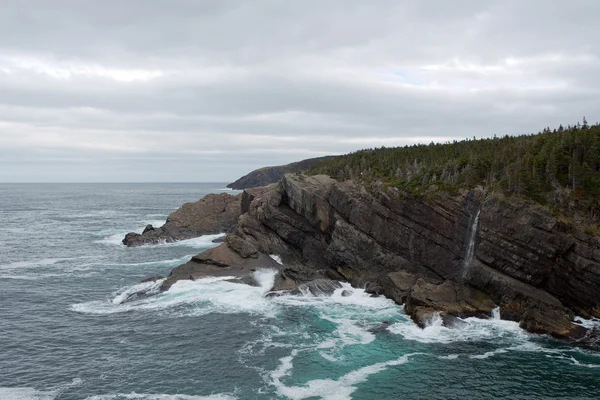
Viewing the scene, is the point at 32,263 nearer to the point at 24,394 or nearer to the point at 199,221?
the point at 199,221

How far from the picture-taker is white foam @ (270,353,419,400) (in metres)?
37.1

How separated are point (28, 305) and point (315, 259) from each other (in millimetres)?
40869

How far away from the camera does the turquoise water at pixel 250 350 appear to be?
125 ft

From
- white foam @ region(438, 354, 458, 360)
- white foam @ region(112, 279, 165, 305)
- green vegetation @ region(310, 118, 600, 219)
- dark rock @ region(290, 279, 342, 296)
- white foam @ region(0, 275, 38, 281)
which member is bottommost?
white foam @ region(438, 354, 458, 360)

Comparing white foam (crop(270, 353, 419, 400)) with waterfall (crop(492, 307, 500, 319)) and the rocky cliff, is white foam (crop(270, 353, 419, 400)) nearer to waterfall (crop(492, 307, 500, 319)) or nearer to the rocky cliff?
the rocky cliff

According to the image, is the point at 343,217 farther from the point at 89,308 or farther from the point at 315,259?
the point at 89,308

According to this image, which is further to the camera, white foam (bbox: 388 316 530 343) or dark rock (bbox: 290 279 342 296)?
dark rock (bbox: 290 279 342 296)

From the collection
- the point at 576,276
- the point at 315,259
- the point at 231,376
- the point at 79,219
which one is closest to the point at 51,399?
the point at 231,376

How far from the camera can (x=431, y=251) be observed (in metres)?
64.8

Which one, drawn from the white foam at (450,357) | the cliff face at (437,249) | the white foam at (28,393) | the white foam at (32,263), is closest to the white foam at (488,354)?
the white foam at (450,357)

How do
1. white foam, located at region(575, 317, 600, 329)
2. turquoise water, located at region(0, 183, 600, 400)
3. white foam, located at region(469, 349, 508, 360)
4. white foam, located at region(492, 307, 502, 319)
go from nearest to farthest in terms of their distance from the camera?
turquoise water, located at region(0, 183, 600, 400), white foam, located at region(469, 349, 508, 360), white foam, located at region(575, 317, 600, 329), white foam, located at region(492, 307, 502, 319)

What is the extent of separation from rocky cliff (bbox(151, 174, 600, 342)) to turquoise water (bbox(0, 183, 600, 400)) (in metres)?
3.51

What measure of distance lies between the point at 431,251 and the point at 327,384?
3131 cm

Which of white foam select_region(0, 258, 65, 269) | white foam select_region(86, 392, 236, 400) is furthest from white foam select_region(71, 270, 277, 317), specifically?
white foam select_region(0, 258, 65, 269)
